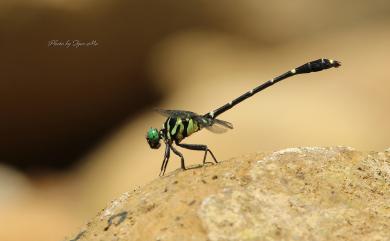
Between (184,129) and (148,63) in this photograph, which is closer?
(184,129)

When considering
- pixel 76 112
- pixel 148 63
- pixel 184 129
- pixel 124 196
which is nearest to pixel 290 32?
pixel 148 63

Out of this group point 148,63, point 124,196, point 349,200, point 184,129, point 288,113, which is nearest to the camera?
point 349,200

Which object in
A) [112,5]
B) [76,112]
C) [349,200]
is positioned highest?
[112,5]

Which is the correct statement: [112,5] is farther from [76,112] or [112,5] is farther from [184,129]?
[184,129]

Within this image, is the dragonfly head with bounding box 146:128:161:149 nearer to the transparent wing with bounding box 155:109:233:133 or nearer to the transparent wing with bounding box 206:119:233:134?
the transparent wing with bounding box 155:109:233:133

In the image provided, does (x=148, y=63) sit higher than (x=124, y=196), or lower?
higher

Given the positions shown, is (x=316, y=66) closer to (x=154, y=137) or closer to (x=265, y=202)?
(x=154, y=137)

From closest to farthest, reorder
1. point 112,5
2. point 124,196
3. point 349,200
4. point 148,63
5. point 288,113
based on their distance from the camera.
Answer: point 349,200
point 124,196
point 288,113
point 112,5
point 148,63
